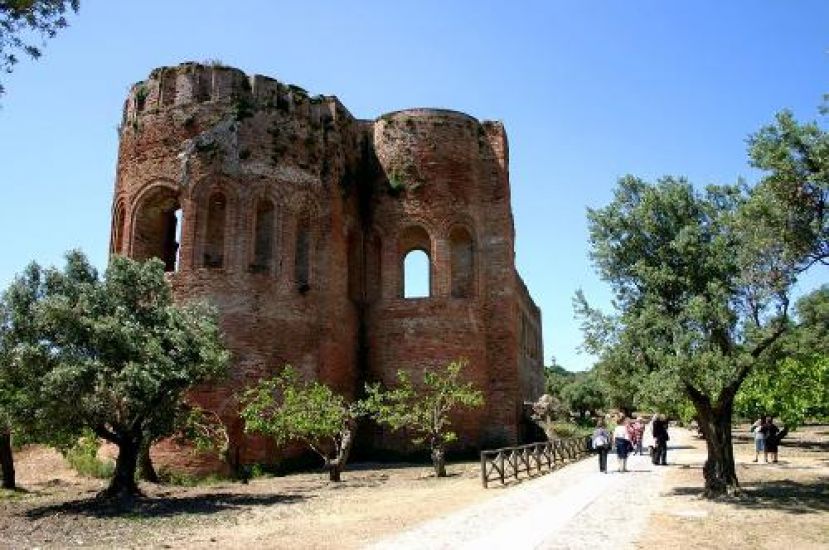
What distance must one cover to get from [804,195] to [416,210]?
51.7 feet

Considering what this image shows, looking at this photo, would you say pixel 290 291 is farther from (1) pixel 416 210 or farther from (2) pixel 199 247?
(1) pixel 416 210

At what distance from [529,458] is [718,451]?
6069 mm

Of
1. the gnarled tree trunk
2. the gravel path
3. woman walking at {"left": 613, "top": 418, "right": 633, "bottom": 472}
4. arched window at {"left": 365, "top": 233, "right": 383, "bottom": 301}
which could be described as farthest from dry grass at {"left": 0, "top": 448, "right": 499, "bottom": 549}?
arched window at {"left": 365, "top": 233, "right": 383, "bottom": 301}

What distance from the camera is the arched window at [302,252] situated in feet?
75.8

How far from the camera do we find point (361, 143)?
1075 inches

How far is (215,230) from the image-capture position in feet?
75.8

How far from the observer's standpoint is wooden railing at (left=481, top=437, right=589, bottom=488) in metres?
16.2

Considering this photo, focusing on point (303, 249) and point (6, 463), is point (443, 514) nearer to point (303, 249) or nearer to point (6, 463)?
point (6, 463)

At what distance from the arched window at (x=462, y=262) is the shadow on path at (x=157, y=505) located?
40.7 feet

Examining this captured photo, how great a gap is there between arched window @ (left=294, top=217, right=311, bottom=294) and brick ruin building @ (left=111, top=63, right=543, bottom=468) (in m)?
0.08

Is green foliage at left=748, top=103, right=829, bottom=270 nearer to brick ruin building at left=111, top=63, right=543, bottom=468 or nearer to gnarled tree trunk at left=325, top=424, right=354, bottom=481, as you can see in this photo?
gnarled tree trunk at left=325, top=424, right=354, bottom=481

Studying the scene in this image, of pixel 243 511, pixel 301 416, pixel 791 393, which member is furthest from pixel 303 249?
pixel 791 393

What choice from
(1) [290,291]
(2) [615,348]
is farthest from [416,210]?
(2) [615,348]

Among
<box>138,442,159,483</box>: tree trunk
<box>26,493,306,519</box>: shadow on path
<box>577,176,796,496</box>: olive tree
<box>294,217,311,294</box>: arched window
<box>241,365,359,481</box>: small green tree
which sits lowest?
<box>26,493,306,519</box>: shadow on path
